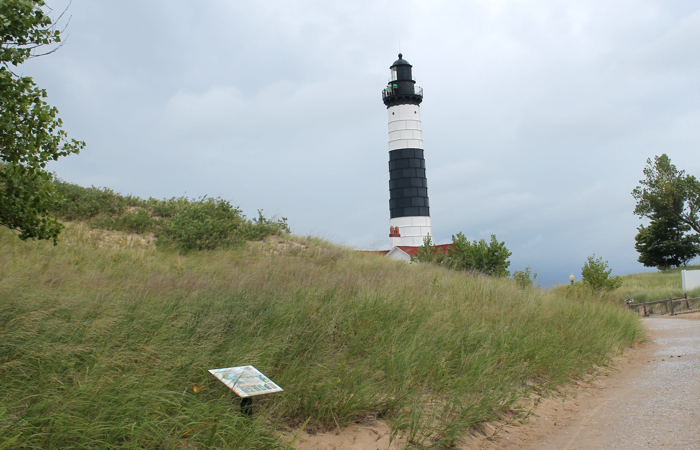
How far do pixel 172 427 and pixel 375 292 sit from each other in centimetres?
483

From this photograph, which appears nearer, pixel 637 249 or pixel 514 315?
pixel 514 315

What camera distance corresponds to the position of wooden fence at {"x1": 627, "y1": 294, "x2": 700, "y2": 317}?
99.6 ft

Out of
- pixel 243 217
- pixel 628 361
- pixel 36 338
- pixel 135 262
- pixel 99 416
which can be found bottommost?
pixel 628 361

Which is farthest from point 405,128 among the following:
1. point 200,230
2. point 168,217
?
point 200,230

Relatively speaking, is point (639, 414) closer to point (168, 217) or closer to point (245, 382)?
point (245, 382)

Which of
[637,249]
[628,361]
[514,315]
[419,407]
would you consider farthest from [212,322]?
[637,249]

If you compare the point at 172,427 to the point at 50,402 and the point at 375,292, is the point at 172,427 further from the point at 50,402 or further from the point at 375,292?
the point at 375,292

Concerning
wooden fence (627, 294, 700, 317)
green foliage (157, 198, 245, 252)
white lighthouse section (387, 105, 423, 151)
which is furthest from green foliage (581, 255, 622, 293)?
green foliage (157, 198, 245, 252)

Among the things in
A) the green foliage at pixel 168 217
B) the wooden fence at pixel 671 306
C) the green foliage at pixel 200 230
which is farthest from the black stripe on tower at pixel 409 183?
the green foliage at pixel 200 230

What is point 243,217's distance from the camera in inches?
693

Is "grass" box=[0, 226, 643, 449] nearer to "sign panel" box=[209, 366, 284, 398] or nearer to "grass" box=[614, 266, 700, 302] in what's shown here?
"sign panel" box=[209, 366, 284, 398]

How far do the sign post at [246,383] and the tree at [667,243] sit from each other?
2397 inches

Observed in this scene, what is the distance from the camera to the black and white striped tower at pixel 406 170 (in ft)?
121

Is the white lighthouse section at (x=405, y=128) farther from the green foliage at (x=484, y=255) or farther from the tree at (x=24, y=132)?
the tree at (x=24, y=132)
